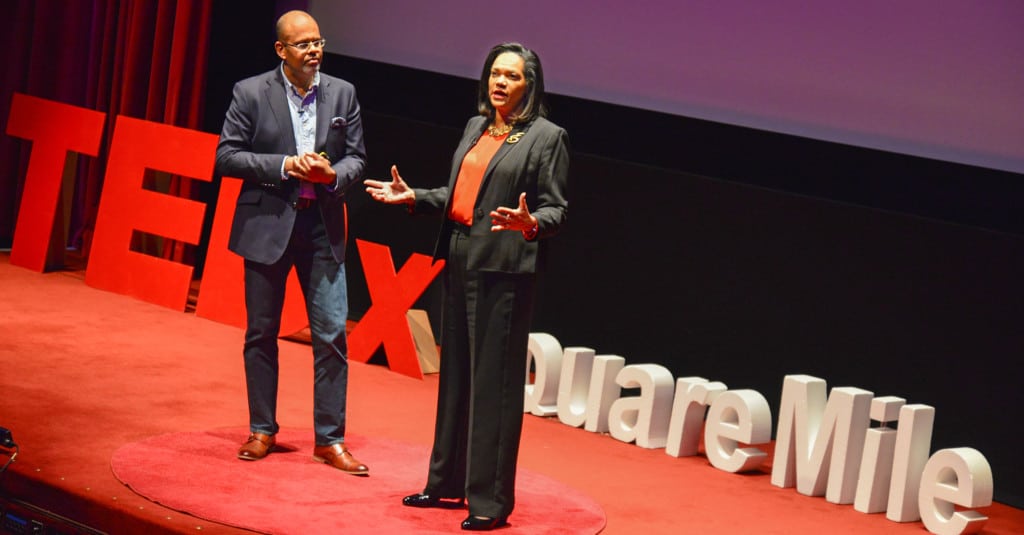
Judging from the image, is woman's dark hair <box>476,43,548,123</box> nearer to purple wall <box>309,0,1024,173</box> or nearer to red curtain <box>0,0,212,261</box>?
purple wall <box>309,0,1024,173</box>

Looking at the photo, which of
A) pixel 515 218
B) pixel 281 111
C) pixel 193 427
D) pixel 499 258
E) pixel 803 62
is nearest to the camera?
pixel 515 218

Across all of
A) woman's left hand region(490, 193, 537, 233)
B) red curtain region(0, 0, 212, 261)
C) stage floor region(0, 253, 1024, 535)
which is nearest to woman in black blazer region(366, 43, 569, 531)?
woman's left hand region(490, 193, 537, 233)

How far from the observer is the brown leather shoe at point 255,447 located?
4910 mm

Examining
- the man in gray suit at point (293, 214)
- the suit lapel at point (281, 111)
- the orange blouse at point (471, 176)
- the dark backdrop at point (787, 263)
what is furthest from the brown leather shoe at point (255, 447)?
the dark backdrop at point (787, 263)

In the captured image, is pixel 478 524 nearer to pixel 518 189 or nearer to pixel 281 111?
pixel 518 189

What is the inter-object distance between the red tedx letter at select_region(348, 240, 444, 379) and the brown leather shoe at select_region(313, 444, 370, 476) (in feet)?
5.95

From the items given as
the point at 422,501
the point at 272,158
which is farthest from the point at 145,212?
the point at 422,501

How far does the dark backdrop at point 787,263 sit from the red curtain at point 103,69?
5.54 ft

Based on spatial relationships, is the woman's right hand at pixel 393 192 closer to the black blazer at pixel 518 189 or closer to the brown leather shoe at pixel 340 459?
the black blazer at pixel 518 189

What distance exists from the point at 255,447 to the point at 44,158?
3983 mm

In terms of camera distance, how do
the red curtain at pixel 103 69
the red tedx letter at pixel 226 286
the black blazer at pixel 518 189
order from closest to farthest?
the black blazer at pixel 518 189 → the red tedx letter at pixel 226 286 → the red curtain at pixel 103 69

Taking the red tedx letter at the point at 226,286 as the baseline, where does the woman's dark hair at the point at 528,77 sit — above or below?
above

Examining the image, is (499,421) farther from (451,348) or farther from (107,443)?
(107,443)

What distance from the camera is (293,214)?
4.80 meters
